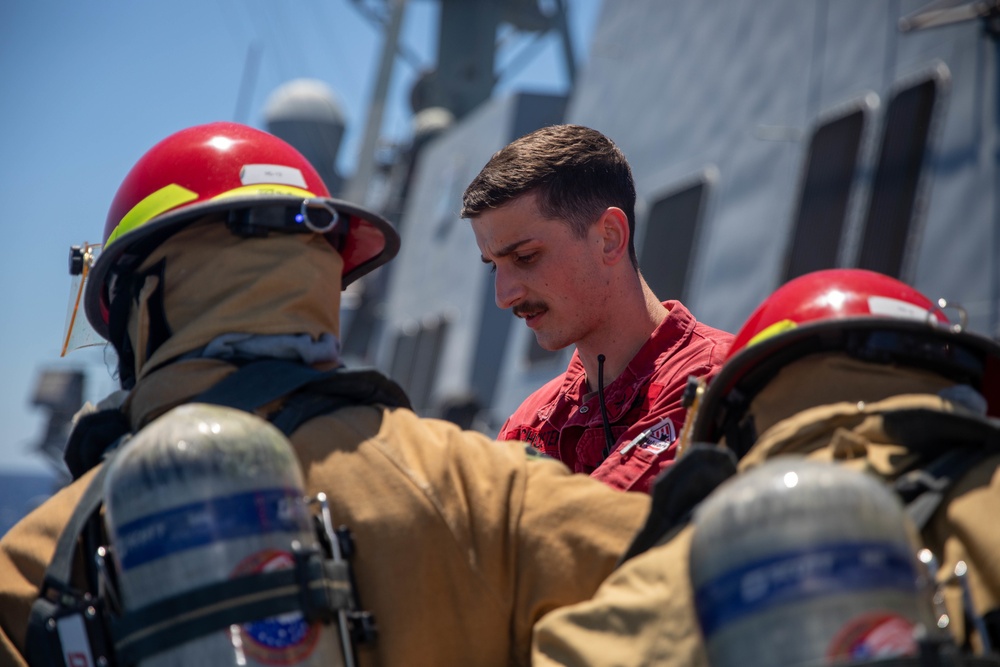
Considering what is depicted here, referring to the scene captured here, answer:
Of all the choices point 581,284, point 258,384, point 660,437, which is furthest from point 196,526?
point 581,284

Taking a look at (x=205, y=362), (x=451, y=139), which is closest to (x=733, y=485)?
(x=205, y=362)

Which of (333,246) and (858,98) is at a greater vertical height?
(858,98)

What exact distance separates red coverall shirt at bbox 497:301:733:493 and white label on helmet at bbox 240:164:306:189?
1030 millimetres

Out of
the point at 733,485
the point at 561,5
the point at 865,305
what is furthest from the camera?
the point at 561,5

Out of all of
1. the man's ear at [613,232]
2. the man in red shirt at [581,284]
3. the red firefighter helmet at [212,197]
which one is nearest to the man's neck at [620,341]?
the man in red shirt at [581,284]

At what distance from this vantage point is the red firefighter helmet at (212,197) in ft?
7.22

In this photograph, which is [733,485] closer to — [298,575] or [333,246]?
[298,575]

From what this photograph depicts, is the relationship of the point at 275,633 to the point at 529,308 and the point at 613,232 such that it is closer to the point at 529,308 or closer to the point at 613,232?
the point at 529,308

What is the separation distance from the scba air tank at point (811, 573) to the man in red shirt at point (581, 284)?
162cm

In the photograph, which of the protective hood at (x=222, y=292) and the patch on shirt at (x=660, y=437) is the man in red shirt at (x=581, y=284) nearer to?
the patch on shirt at (x=660, y=437)

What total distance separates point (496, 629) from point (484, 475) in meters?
0.28

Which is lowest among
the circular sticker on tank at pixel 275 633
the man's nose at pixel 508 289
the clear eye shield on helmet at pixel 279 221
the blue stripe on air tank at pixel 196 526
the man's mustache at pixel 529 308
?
the circular sticker on tank at pixel 275 633

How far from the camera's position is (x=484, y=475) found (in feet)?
6.81

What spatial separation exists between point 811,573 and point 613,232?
6.65 ft
